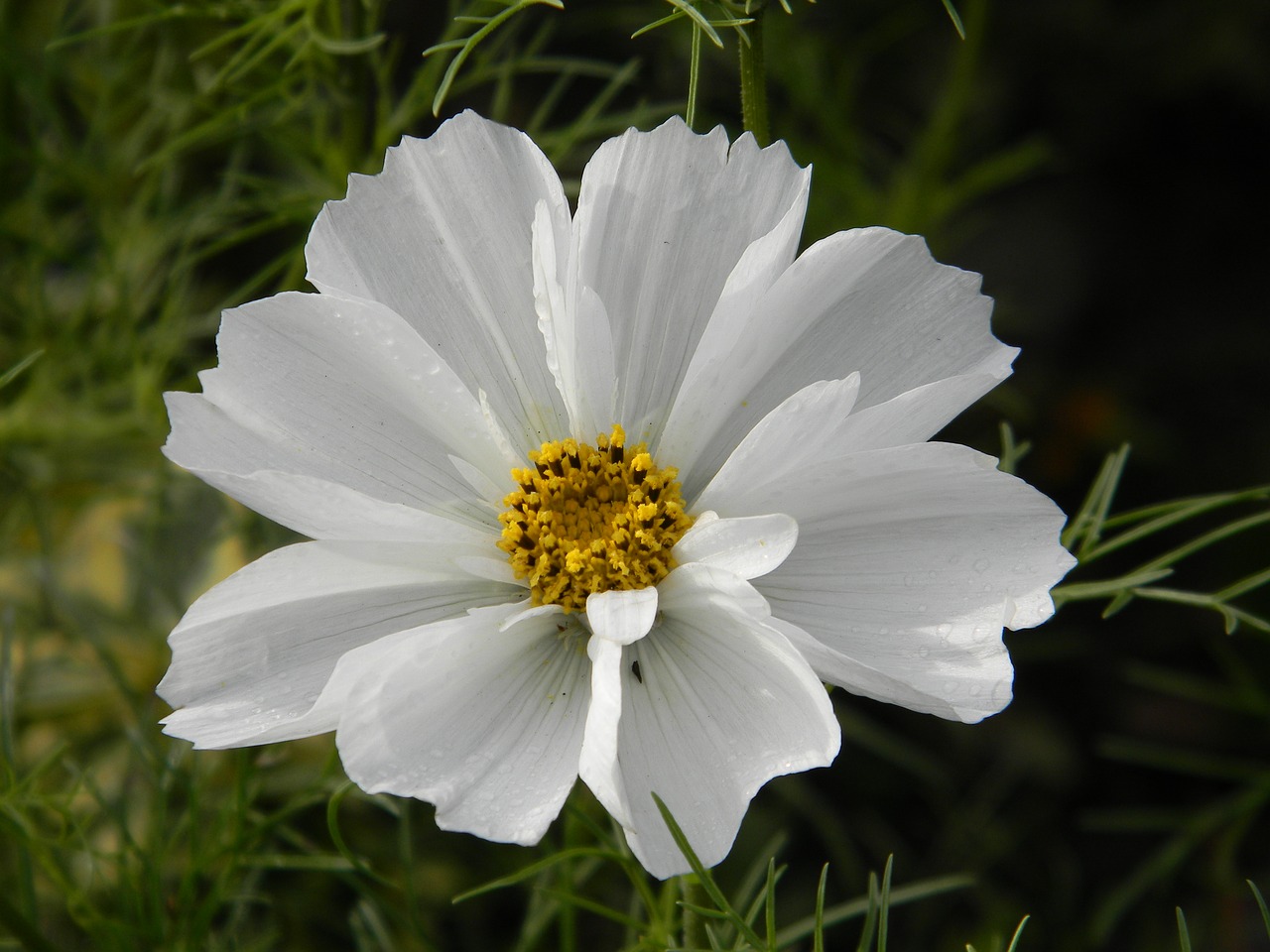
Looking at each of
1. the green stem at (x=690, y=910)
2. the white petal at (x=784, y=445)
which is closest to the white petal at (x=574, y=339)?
the white petal at (x=784, y=445)

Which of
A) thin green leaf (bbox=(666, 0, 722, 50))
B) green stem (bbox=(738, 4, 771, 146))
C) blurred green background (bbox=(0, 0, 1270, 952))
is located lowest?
blurred green background (bbox=(0, 0, 1270, 952))

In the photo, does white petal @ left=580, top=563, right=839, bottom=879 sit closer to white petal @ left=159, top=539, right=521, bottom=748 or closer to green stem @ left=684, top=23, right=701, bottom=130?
white petal @ left=159, top=539, right=521, bottom=748

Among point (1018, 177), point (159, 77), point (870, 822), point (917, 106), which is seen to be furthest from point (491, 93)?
point (870, 822)

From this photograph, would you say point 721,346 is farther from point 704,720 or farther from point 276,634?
point 276,634

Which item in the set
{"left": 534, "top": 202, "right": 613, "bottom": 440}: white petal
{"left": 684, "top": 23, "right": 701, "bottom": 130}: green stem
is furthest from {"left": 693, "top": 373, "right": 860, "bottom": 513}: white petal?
{"left": 684, "top": 23, "right": 701, "bottom": 130}: green stem

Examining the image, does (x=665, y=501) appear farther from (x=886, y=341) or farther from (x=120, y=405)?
(x=120, y=405)

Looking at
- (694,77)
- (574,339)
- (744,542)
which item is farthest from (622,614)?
(694,77)
